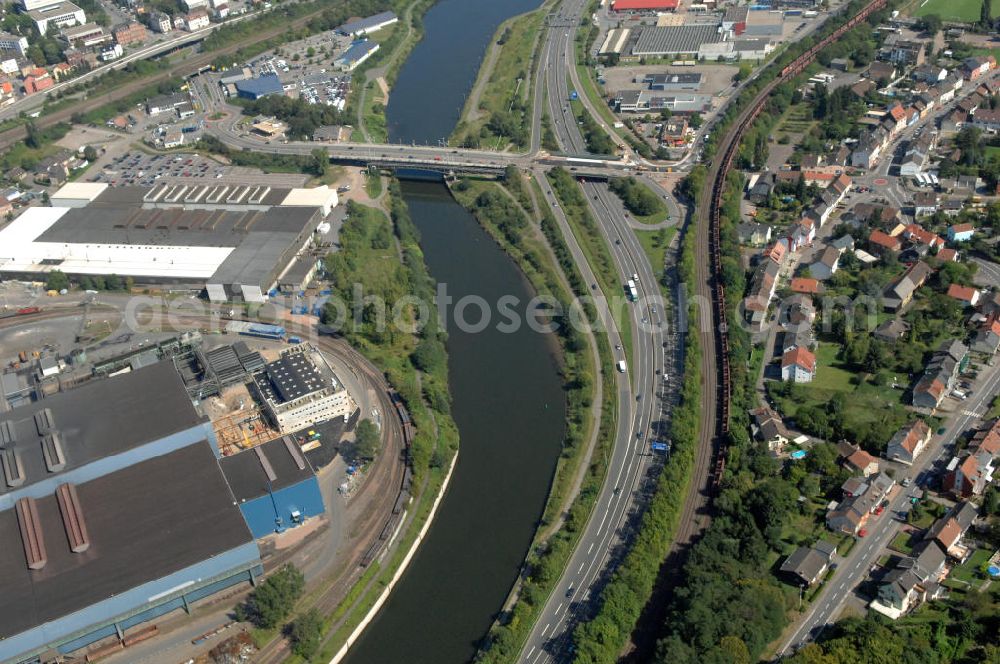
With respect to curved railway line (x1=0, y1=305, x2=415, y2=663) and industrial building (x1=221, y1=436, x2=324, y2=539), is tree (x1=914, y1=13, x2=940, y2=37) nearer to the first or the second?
curved railway line (x1=0, y1=305, x2=415, y2=663)

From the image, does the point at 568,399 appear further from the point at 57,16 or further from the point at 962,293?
the point at 57,16

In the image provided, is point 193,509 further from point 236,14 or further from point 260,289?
point 236,14

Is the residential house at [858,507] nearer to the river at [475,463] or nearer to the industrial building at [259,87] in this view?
the river at [475,463]

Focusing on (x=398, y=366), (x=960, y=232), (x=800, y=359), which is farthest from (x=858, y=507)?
(x=960, y=232)

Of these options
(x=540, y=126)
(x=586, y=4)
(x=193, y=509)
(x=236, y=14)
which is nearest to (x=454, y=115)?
(x=540, y=126)

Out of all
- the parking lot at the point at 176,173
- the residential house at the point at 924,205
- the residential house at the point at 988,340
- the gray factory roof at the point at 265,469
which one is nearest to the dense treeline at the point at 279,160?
the parking lot at the point at 176,173

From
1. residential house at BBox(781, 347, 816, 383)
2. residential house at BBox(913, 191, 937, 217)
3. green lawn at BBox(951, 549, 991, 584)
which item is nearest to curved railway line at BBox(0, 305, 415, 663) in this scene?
residential house at BBox(781, 347, 816, 383)
